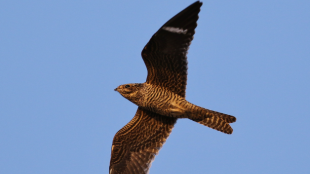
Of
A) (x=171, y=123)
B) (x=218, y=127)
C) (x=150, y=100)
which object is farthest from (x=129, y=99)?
(x=218, y=127)

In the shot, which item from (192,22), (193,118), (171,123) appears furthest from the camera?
(171,123)

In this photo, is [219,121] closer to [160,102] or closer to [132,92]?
[160,102]

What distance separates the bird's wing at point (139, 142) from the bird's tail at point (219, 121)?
121 cm

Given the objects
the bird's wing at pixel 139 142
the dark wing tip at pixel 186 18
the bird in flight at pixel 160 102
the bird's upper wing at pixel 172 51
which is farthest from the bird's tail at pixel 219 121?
the dark wing tip at pixel 186 18

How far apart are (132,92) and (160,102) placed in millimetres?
791

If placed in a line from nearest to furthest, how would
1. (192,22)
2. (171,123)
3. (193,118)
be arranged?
1. (192,22)
2. (193,118)
3. (171,123)

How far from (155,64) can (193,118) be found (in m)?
1.73

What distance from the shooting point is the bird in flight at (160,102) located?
33.9 feet

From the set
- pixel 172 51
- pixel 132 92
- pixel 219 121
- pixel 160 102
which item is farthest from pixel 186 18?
pixel 219 121

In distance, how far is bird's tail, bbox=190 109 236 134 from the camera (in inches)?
422

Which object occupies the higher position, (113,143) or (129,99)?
(129,99)

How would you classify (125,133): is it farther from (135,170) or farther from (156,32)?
(156,32)

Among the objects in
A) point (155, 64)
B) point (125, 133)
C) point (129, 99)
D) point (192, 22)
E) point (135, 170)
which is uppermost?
point (192, 22)

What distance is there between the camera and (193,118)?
35.8 feet
